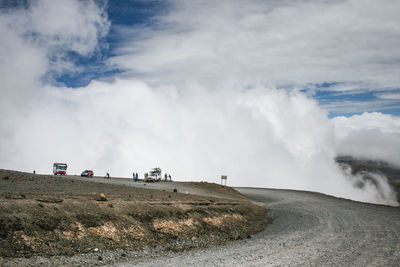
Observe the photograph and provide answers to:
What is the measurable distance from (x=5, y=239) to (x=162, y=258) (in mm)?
7177

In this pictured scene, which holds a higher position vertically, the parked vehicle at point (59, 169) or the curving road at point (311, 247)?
the parked vehicle at point (59, 169)

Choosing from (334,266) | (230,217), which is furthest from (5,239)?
(230,217)

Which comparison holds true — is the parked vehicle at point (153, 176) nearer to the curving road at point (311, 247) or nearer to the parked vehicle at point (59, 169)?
the parked vehicle at point (59, 169)

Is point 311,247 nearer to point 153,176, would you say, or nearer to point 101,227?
point 101,227

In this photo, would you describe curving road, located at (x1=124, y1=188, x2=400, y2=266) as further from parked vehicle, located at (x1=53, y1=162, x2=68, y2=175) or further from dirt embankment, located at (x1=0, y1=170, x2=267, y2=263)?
parked vehicle, located at (x1=53, y1=162, x2=68, y2=175)

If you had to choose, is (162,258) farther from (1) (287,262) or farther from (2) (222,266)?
(1) (287,262)

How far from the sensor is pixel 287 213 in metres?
33.6

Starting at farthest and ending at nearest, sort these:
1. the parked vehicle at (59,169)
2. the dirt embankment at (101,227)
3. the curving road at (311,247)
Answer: the parked vehicle at (59,169) < the curving road at (311,247) < the dirt embankment at (101,227)

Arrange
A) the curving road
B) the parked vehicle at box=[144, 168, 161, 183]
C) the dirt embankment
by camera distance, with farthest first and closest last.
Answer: the parked vehicle at box=[144, 168, 161, 183], the curving road, the dirt embankment

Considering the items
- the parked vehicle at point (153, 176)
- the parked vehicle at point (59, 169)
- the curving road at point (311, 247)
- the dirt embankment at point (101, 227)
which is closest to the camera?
the dirt embankment at point (101, 227)

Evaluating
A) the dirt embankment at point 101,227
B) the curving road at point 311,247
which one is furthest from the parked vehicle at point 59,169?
the curving road at point 311,247

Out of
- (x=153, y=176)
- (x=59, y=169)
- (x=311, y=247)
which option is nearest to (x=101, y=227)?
(x=311, y=247)

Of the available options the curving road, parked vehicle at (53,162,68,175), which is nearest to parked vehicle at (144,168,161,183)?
parked vehicle at (53,162,68,175)

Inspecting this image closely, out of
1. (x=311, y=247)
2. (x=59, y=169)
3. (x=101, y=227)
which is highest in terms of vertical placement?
(x=59, y=169)
